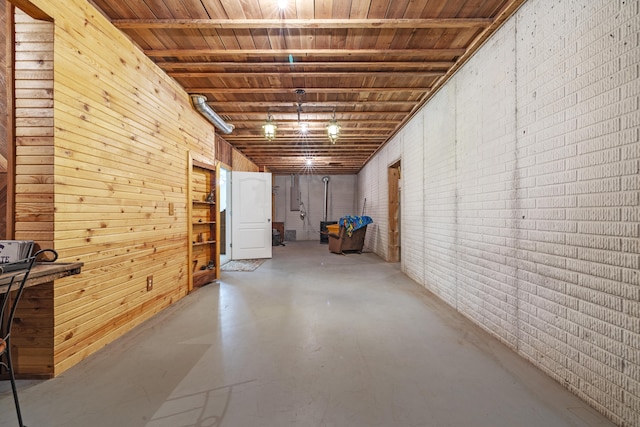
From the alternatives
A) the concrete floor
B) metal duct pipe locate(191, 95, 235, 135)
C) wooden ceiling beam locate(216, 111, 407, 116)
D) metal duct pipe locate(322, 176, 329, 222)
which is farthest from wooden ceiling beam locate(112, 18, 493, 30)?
metal duct pipe locate(322, 176, 329, 222)

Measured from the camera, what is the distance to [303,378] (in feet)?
6.41

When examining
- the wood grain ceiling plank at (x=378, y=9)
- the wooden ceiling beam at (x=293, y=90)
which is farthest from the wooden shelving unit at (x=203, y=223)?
the wood grain ceiling plank at (x=378, y=9)

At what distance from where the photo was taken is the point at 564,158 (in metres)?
1.89

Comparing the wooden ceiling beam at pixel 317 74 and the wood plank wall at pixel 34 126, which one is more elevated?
the wooden ceiling beam at pixel 317 74

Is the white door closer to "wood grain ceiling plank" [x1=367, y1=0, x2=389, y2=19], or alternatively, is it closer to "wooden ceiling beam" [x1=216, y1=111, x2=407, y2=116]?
"wooden ceiling beam" [x1=216, y1=111, x2=407, y2=116]

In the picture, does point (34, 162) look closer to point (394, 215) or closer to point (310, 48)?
point (310, 48)

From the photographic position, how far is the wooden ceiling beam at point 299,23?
2.54 m

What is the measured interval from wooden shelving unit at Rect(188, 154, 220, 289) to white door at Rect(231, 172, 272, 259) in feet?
5.70

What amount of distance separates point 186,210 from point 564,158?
4.06 meters

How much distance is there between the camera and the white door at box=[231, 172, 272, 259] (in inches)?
258

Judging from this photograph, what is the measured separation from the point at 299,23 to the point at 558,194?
2.52 m

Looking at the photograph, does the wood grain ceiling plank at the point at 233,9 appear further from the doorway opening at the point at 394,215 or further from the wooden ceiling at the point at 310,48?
the doorway opening at the point at 394,215

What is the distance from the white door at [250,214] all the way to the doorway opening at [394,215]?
2.95 metres

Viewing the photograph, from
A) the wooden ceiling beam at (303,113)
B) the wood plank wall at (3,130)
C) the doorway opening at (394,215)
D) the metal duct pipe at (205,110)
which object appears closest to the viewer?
the wood plank wall at (3,130)
